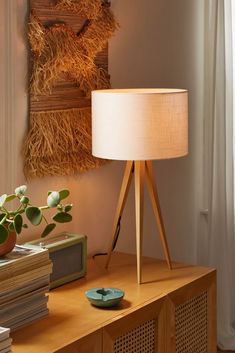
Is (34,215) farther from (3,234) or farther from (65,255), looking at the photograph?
(65,255)

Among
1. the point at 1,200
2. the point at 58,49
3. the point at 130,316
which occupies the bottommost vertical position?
the point at 130,316

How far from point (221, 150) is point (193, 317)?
3.31 feet

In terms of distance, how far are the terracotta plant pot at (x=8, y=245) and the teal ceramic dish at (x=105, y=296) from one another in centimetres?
32

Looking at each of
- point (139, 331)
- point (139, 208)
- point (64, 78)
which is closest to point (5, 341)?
point (139, 331)

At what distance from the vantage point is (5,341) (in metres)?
1.97

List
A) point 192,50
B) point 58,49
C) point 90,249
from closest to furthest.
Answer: point 58,49 → point 90,249 → point 192,50

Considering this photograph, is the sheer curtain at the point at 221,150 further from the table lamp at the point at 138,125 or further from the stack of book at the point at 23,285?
the stack of book at the point at 23,285

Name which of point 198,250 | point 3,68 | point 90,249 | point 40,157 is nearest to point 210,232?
point 198,250

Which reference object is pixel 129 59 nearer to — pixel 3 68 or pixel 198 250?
pixel 3 68

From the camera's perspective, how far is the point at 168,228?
3.53 meters

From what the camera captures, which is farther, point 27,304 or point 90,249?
point 90,249

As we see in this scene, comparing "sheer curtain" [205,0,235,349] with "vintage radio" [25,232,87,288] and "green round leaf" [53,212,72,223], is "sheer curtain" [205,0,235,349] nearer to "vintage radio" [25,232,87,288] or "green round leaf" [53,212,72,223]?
"vintage radio" [25,232,87,288]

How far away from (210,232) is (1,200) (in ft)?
5.07

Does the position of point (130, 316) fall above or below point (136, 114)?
below
